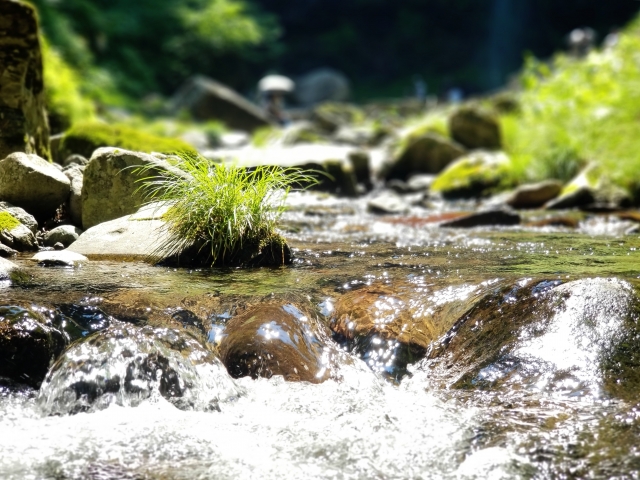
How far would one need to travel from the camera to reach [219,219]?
4.95m

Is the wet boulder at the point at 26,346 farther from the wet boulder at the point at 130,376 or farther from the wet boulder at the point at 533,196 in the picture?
the wet boulder at the point at 533,196

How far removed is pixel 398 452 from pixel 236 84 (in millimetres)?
30753

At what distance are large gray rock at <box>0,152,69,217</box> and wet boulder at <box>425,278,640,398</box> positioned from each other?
3502mm

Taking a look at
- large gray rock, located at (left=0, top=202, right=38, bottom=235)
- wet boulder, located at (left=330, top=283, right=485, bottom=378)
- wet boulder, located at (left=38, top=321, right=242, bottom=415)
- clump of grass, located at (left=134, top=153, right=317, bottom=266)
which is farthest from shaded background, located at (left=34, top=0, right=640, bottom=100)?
wet boulder, located at (left=38, top=321, right=242, bottom=415)

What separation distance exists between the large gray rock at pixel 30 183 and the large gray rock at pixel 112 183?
24 centimetres

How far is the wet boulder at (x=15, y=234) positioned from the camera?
5043mm

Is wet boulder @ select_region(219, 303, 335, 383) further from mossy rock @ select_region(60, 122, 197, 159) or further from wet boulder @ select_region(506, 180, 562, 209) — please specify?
wet boulder @ select_region(506, 180, 562, 209)

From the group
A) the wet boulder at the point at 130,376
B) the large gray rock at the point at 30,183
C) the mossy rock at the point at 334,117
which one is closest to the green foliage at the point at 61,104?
the large gray rock at the point at 30,183

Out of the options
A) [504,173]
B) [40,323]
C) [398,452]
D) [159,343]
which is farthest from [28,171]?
[504,173]

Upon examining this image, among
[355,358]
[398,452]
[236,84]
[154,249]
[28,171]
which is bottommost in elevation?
[398,452]

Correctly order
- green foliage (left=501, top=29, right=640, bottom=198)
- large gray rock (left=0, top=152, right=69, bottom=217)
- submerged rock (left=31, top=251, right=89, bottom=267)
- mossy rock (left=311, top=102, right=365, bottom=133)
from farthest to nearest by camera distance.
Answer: mossy rock (left=311, top=102, right=365, bottom=133) < green foliage (left=501, top=29, right=640, bottom=198) < large gray rock (left=0, top=152, right=69, bottom=217) < submerged rock (left=31, top=251, right=89, bottom=267)

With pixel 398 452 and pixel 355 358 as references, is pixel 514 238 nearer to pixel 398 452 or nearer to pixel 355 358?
pixel 355 358

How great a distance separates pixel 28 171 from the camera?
5.45m

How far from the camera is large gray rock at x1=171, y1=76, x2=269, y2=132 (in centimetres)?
2234
